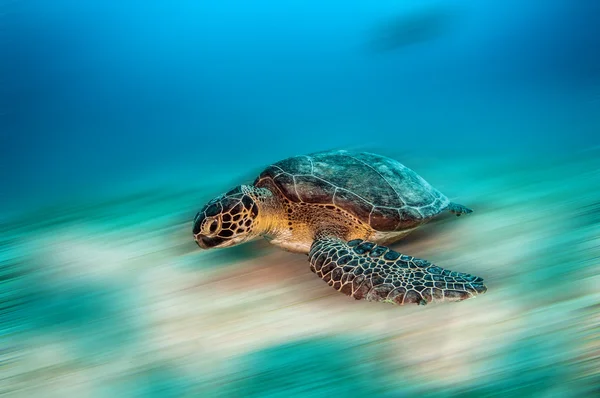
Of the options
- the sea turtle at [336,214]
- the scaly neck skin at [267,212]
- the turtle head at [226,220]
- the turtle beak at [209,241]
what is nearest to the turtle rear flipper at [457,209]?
the sea turtle at [336,214]

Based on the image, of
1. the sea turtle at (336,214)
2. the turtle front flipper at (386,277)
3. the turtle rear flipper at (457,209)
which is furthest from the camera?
the turtle rear flipper at (457,209)

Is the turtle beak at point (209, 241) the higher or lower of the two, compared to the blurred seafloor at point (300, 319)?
higher

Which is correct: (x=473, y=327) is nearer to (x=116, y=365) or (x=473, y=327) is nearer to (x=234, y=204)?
(x=234, y=204)

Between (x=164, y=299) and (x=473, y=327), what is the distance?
1.64 metres

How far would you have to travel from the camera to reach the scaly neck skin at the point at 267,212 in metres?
2.48

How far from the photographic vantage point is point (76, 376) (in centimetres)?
200

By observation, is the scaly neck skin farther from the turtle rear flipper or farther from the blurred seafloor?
the turtle rear flipper

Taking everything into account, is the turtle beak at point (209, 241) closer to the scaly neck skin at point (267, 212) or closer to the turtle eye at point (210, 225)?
the turtle eye at point (210, 225)

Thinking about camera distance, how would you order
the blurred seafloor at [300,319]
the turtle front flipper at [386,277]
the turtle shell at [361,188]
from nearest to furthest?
the blurred seafloor at [300,319]
the turtle front flipper at [386,277]
the turtle shell at [361,188]

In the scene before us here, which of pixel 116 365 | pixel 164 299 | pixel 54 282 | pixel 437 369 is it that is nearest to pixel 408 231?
pixel 437 369

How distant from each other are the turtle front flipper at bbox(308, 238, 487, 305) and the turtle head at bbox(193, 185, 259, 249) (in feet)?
1.36

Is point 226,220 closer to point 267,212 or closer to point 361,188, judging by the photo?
point 267,212

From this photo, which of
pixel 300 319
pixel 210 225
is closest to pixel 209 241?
pixel 210 225

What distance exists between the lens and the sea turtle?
2178 millimetres
